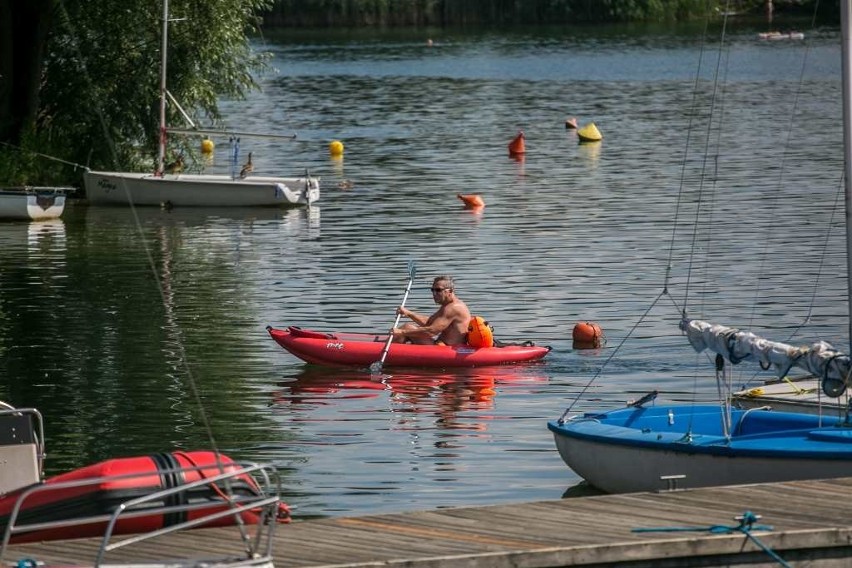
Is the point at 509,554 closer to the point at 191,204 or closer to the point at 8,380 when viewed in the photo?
the point at 8,380

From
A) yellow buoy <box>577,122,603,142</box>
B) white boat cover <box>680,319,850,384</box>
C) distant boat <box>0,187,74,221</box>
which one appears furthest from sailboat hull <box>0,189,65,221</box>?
white boat cover <box>680,319,850,384</box>

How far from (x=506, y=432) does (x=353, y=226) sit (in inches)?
628

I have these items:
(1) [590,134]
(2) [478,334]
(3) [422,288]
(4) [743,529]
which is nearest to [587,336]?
(2) [478,334]

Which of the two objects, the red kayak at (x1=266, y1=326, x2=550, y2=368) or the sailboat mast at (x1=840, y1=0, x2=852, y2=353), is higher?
the sailboat mast at (x1=840, y1=0, x2=852, y2=353)

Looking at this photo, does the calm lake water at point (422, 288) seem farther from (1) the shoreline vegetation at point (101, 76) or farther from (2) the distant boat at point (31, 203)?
(1) the shoreline vegetation at point (101, 76)

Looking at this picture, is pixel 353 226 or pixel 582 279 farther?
pixel 353 226

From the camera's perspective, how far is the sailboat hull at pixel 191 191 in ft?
113

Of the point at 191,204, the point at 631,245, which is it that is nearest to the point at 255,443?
the point at 631,245

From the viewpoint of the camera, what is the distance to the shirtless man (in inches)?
782

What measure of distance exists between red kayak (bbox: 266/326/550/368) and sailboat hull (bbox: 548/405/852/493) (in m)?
5.14

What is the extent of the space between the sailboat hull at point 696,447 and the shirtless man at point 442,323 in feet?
17.8

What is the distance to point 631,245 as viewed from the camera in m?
29.3

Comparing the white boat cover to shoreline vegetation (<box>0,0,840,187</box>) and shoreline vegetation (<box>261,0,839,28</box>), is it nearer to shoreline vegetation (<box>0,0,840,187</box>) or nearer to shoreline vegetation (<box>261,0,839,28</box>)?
shoreline vegetation (<box>0,0,840,187</box>)

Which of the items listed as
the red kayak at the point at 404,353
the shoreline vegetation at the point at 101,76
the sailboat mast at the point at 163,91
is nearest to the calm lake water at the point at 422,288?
the red kayak at the point at 404,353
